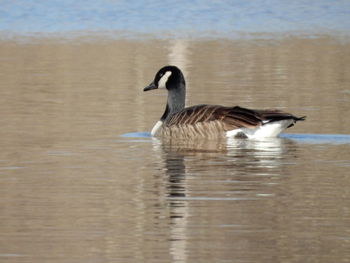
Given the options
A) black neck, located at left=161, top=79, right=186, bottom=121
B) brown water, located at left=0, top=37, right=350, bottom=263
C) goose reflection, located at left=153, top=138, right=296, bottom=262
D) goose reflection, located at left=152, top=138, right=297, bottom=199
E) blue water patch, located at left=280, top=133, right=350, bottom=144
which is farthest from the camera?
black neck, located at left=161, top=79, right=186, bottom=121

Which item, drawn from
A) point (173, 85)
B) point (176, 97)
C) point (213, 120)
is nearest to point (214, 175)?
point (213, 120)

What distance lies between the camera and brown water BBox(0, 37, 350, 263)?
27.3ft

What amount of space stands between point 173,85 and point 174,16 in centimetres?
2381

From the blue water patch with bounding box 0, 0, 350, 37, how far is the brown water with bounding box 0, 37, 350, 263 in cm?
1283

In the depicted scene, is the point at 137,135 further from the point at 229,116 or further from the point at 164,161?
Result: the point at 164,161

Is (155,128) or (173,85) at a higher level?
(173,85)

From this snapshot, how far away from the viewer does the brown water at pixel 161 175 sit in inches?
327

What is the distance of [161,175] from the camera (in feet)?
37.9

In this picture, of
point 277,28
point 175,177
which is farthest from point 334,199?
point 277,28

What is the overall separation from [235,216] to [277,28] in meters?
27.3

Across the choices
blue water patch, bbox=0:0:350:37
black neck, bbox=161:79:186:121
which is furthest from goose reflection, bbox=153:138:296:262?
blue water patch, bbox=0:0:350:37

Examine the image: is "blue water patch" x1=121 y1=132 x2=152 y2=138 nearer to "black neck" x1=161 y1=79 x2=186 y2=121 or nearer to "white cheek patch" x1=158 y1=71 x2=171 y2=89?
"black neck" x1=161 y1=79 x2=186 y2=121

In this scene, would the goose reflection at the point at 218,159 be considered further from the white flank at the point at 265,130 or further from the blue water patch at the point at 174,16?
the blue water patch at the point at 174,16

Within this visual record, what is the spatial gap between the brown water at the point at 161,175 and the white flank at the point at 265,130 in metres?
0.15
